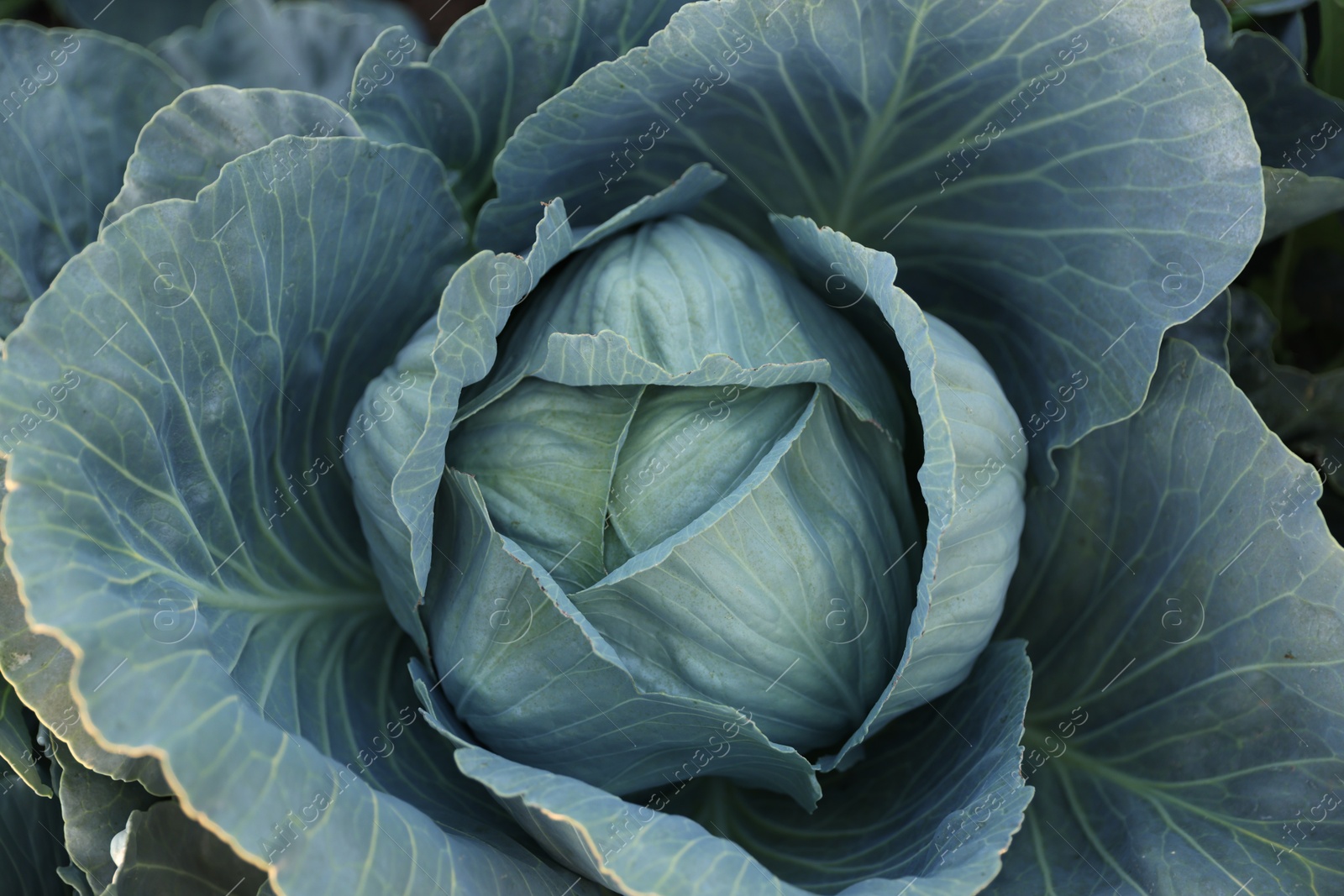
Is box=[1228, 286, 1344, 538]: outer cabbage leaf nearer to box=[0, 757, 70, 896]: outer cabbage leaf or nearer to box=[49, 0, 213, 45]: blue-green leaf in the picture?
box=[0, 757, 70, 896]: outer cabbage leaf

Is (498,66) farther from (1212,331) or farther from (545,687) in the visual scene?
(1212,331)

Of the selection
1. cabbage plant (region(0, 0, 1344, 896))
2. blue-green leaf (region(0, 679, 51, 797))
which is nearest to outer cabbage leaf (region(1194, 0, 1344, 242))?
cabbage plant (region(0, 0, 1344, 896))

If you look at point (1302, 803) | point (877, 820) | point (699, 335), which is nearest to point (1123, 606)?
point (1302, 803)

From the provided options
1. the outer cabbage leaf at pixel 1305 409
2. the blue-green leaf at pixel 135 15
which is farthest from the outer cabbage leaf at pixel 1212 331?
the blue-green leaf at pixel 135 15

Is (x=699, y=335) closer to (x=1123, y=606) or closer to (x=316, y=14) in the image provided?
(x=1123, y=606)

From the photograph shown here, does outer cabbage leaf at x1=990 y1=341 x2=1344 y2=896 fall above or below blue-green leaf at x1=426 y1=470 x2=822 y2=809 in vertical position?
below

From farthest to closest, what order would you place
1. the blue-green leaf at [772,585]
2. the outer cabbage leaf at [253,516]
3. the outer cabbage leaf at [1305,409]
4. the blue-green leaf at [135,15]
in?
the blue-green leaf at [135,15] < the outer cabbage leaf at [1305,409] < the blue-green leaf at [772,585] < the outer cabbage leaf at [253,516]

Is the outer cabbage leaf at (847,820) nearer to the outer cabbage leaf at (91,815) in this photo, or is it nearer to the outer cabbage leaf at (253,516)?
the outer cabbage leaf at (253,516)
